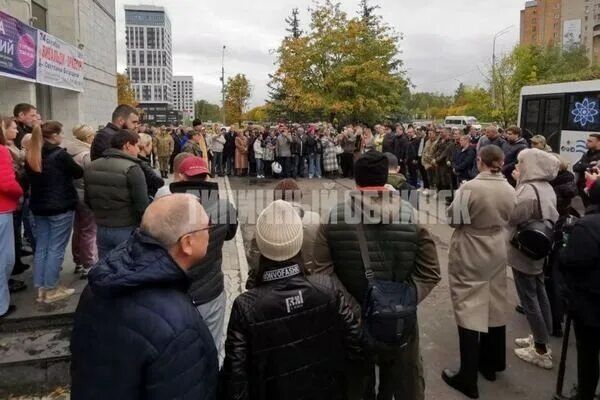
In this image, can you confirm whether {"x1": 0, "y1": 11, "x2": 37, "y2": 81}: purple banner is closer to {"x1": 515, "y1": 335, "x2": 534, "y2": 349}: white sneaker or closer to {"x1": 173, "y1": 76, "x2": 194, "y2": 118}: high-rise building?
{"x1": 515, "y1": 335, "x2": 534, "y2": 349}: white sneaker

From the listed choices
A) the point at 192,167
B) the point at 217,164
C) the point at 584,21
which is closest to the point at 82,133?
the point at 192,167

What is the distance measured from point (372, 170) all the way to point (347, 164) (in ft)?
46.4

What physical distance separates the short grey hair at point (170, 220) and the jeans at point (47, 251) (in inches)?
130

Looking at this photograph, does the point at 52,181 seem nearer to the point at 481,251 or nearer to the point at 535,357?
the point at 481,251

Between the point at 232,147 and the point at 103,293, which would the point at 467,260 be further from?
the point at 232,147

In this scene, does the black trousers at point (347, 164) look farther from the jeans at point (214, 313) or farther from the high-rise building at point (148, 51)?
the high-rise building at point (148, 51)

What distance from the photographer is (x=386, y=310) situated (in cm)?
263

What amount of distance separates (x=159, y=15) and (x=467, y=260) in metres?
148

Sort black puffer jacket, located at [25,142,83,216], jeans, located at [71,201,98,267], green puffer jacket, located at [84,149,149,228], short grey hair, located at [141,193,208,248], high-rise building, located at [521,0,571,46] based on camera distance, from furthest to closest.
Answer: high-rise building, located at [521,0,571,46] < jeans, located at [71,201,98,267] < black puffer jacket, located at [25,142,83,216] < green puffer jacket, located at [84,149,149,228] < short grey hair, located at [141,193,208,248]

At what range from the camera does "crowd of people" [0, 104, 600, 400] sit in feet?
5.31

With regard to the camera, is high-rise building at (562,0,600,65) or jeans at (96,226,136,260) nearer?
jeans at (96,226,136,260)

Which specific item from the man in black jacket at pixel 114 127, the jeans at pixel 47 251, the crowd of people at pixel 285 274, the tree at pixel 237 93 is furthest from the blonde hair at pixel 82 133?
the tree at pixel 237 93

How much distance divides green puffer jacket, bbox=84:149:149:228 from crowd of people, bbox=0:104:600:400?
0.01m

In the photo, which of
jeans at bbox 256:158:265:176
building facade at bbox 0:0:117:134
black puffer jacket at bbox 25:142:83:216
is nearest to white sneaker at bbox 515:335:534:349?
black puffer jacket at bbox 25:142:83:216
